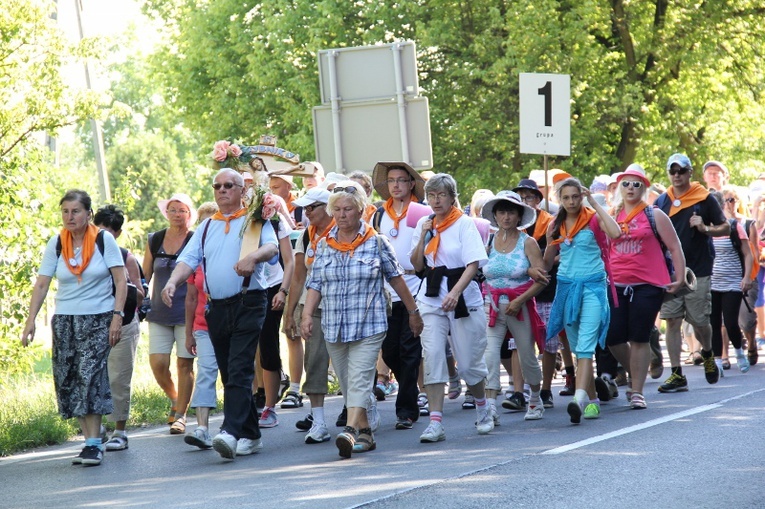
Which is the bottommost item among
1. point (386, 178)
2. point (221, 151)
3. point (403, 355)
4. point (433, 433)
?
point (433, 433)

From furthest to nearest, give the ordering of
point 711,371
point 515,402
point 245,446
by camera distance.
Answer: point 711,371 → point 515,402 → point 245,446

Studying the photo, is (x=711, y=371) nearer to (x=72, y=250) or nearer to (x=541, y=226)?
(x=541, y=226)

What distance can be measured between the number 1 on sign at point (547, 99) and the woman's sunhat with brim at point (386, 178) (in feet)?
13.9

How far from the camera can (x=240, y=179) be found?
9.61m

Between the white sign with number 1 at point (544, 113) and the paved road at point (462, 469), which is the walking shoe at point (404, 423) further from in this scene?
the white sign with number 1 at point (544, 113)

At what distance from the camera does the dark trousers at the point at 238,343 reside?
9.34 meters

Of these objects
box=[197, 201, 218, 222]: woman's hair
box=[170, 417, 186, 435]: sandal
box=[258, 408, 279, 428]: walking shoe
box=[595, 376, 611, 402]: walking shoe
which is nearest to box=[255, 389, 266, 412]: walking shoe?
box=[258, 408, 279, 428]: walking shoe

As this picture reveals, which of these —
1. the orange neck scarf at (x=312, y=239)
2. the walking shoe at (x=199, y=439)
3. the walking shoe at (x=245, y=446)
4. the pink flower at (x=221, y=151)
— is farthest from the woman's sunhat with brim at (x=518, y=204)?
the walking shoe at (x=199, y=439)

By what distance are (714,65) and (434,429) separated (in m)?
20.3

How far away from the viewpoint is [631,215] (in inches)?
448

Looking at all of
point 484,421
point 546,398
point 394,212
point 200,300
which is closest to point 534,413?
point 484,421

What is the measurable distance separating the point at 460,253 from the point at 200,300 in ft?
6.69

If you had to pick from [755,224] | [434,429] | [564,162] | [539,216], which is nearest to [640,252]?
[539,216]

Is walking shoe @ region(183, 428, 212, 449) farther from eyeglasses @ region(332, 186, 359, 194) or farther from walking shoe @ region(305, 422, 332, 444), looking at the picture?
eyeglasses @ region(332, 186, 359, 194)
